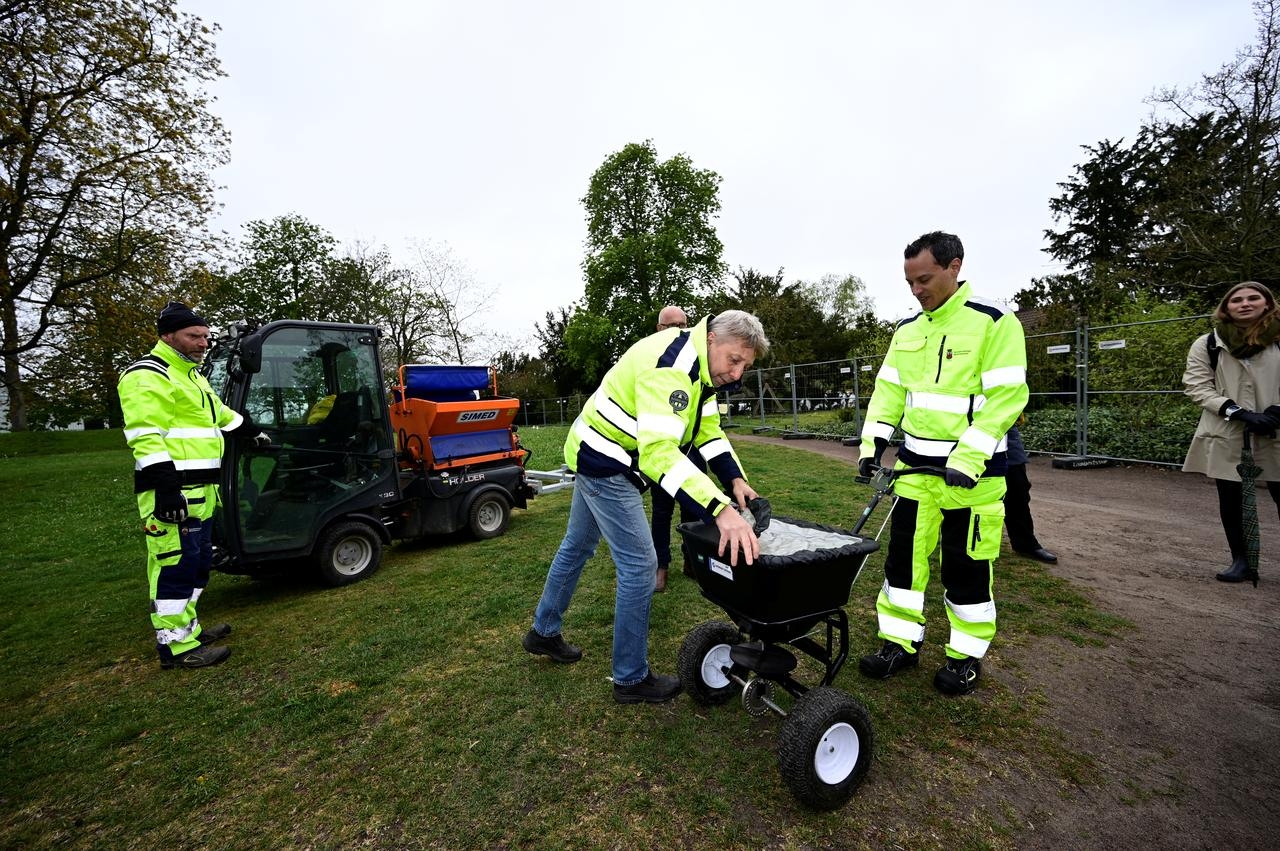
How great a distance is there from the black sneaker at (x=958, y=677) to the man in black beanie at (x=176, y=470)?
436 cm

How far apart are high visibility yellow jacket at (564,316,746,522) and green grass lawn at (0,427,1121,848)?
3.89ft

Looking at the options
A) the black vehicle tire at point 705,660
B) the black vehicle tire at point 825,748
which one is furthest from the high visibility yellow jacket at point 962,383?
the black vehicle tire at point 705,660

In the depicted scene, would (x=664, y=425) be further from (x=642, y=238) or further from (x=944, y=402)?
(x=642, y=238)

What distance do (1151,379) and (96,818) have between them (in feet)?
41.9

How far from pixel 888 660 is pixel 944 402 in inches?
55.2

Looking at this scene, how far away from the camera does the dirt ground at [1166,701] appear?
1954 millimetres

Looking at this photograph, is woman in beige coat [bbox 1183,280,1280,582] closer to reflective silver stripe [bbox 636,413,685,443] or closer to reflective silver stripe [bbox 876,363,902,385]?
reflective silver stripe [bbox 876,363,902,385]

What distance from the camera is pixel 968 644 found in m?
2.70

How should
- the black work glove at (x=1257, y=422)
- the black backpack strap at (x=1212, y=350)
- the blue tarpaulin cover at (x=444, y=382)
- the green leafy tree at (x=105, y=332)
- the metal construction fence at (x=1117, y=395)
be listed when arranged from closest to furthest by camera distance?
the black work glove at (x=1257, y=422) < the black backpack strap at (x=1212, y=350) < the blue tarpaulin cover at (x=444, y=382) < the metal construction fence at (x=1117, y=395) < the green leafy tree at (x=105, y=332)

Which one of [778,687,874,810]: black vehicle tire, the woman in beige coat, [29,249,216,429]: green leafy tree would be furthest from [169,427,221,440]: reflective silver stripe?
[29,249,216,429]: green leafy tree

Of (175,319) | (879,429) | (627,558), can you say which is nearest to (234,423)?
(175,319)

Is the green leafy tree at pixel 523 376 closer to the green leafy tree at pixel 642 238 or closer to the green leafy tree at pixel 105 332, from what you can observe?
the green leafy tree at pixel 642 238

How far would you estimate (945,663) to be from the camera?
3.07 meters

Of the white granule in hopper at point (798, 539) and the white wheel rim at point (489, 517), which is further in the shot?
the white wheel rim at point (489, 517)
